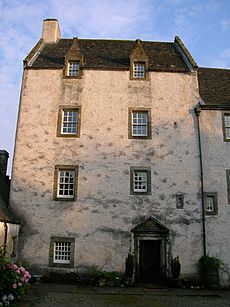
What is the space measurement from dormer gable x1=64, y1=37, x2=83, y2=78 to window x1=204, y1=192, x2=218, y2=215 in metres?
10.7

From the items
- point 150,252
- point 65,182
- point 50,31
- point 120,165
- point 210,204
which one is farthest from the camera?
point 50,31

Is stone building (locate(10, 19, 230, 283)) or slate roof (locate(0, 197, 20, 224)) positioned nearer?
slate roof (locate(0, 197, 20, 224))

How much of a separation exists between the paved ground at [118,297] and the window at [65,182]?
4657 mm

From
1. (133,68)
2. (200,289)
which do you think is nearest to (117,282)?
(200,289)

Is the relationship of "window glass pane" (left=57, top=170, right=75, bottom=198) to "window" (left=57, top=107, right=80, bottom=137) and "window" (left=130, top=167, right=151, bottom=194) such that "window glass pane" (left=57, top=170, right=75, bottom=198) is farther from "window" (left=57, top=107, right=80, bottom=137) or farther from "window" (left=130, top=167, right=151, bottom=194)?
"window" (left=130, top=167, right=151, bottom=194)

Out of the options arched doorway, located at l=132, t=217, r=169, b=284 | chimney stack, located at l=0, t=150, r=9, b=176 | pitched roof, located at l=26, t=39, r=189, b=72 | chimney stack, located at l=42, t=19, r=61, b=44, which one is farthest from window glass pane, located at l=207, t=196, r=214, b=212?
chimney stack, located at l=42, t=19, r=61, b=44

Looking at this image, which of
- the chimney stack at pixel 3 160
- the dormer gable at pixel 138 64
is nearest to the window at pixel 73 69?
the dormer gable at pixel 138 64

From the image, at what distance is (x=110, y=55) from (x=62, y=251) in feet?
42.1

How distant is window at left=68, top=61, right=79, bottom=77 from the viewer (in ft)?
58.9

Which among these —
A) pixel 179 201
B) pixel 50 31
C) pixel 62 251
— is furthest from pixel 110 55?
pixel 62 251

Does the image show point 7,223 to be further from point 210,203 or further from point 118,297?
point 210,203

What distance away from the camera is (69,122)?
17.0 m

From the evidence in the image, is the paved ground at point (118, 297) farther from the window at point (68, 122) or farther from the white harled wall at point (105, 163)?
the window at point (68, 122)

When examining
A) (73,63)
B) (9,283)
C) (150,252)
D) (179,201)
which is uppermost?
(73,63)
